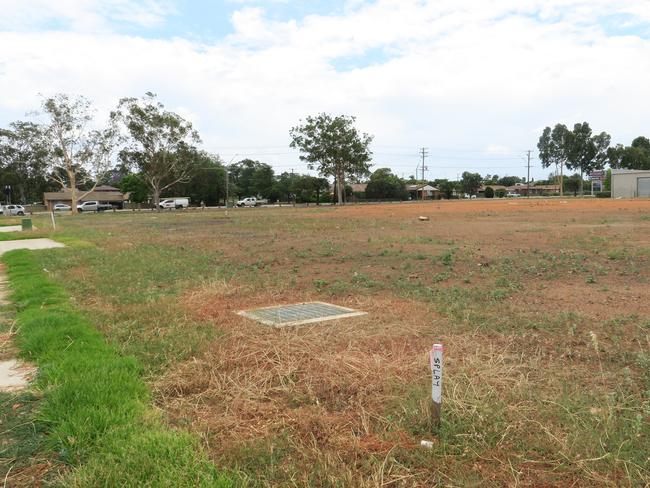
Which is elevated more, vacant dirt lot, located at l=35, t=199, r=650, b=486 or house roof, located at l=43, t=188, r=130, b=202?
house roof, located at l=43, t=188, r=130, b=202

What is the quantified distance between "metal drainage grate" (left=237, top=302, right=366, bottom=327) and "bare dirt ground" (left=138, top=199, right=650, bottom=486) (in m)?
0.23

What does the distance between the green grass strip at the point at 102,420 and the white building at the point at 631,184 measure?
83030 millimetres

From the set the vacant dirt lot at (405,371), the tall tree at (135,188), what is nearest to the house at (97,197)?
the tall tree at (135,188)

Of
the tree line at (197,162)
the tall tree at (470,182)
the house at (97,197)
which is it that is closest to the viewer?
the tree line at (197,162)

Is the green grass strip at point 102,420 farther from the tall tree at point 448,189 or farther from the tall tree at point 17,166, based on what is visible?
the tall tree at point 448,189

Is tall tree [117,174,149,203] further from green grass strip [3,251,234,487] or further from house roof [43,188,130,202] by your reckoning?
green grass strip [3,251,234,487]

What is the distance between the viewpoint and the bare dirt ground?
9.77ft

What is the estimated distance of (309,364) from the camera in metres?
4.60

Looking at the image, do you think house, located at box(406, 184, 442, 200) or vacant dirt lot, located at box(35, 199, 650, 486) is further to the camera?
house, located at box(406, 184, 442, 200)

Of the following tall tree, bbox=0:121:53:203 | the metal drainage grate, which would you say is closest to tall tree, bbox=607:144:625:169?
tall tree, bbox=0:121:53:203

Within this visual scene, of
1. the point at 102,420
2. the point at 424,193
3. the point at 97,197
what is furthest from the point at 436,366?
the point at 424,193

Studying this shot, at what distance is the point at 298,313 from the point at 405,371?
99.5 inches

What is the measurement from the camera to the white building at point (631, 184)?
74969 mm

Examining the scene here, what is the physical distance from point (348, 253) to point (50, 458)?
10314 millimetres
